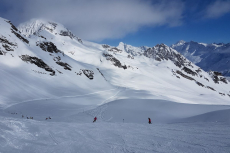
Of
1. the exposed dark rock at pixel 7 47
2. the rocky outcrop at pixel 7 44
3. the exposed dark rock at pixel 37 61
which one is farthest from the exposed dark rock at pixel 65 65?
the exposed dark rock at pixel 7 47

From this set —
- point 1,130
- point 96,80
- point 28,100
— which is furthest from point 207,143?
point 96,80

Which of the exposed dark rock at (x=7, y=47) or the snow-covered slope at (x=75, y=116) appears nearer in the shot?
the snow-covered slope at (x=75, y=116)

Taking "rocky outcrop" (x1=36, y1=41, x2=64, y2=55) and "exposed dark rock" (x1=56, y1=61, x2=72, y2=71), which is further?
"rocky outcrop" (x1=36, y1=41, x2=64, y2=55)

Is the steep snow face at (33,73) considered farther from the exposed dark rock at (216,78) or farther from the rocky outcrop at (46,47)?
the exposed dark rock at (216,78)

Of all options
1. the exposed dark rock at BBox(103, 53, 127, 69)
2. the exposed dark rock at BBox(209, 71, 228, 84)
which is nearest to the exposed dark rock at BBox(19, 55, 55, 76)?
the exposed dark rock at BBox(103, 53, 127, 69)

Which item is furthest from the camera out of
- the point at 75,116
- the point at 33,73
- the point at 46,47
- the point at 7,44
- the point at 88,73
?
the point at 88,73

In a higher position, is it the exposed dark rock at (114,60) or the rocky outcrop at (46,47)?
the exposed dark rock at (114,60)

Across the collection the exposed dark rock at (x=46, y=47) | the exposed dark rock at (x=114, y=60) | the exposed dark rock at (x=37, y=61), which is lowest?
the exposed dark rock at (x=37, y=61)

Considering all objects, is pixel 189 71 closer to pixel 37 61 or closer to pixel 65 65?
pixel 65 65

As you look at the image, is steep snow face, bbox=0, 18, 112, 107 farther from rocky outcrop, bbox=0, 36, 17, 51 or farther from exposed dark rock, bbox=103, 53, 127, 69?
exposed dark rock, bbox=103, 53, 127, 69

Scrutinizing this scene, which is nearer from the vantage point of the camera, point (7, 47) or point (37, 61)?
point (7, 47)

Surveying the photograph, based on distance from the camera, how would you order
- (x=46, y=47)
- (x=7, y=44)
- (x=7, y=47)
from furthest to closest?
(x=46, y=47) < (x=7, y=44) < (x=7, y=47)

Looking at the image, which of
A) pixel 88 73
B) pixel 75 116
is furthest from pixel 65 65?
pixel 75 116

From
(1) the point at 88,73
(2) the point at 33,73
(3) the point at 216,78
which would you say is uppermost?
(3) the point at 216,78
